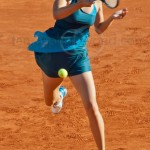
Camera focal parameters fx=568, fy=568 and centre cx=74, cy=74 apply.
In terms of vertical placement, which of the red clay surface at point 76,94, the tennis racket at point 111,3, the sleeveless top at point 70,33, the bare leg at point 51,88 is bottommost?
the red clay surface at point 76,94

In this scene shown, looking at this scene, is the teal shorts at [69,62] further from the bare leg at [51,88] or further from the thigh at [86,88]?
the bare leg at [51,88]

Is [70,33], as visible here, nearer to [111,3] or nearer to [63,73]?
[63,73]

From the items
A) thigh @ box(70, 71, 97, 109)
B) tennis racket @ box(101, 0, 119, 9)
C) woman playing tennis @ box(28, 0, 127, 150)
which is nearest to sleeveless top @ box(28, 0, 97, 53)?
woman playing tennis @ box(28, 0, 127, 150)

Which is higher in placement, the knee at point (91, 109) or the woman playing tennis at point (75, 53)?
the woman playing tennis at point (75, 53)

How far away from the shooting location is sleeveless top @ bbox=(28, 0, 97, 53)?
20.2 feet

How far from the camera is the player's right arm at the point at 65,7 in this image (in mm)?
5555

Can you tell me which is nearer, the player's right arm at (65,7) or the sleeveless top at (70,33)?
the player's right arm at (65,7)

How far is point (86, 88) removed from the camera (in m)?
6.18

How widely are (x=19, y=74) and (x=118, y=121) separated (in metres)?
2.51

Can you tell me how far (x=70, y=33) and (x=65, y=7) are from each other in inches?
20.4

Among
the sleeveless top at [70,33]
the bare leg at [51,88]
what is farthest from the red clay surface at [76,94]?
the sleeveless top at [70,33]

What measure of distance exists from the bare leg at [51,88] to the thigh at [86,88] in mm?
377

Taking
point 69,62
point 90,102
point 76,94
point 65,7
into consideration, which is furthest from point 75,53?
point 76,94

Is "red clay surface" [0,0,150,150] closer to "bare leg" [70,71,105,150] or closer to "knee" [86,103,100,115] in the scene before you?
"bare leg" [70,71,105,150]
